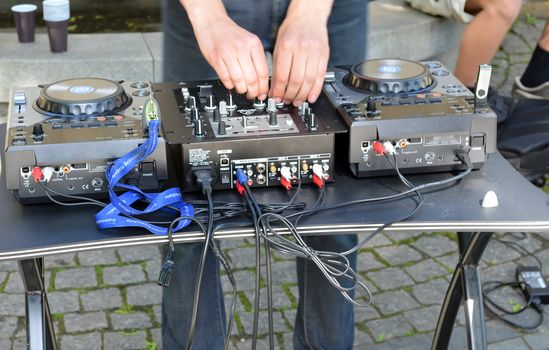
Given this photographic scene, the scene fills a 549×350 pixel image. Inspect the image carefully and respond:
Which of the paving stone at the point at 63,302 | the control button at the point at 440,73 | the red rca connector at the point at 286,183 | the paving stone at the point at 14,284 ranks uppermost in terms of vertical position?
the control button at the point at 440,73

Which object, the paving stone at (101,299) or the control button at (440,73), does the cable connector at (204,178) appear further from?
the paving stone at (101,299)

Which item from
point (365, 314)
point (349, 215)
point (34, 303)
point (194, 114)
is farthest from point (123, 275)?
point (349, 215)

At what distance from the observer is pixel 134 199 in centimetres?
164

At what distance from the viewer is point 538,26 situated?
561 cm

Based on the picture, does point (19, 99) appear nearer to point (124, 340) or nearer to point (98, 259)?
point (124, 340)

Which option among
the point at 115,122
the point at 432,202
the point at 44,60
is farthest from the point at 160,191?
the point at 44,60

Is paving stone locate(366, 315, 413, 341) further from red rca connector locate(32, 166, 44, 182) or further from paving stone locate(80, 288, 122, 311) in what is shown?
red rca connector locate(32, 166, 44, 182)

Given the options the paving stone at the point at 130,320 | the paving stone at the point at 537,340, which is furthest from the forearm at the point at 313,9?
the paving stone at the point at 537,340

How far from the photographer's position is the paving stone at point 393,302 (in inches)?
121

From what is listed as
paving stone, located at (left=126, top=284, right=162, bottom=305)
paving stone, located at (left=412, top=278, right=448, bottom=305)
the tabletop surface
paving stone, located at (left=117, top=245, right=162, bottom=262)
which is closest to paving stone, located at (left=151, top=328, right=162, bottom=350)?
paving stone, located at (left=126, top=284, right=162, bottom=305)

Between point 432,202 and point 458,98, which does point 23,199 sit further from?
point 458,98

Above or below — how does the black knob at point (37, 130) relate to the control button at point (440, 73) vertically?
above

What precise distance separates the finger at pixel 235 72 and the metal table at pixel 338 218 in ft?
0.74

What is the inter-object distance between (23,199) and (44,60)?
222cm
